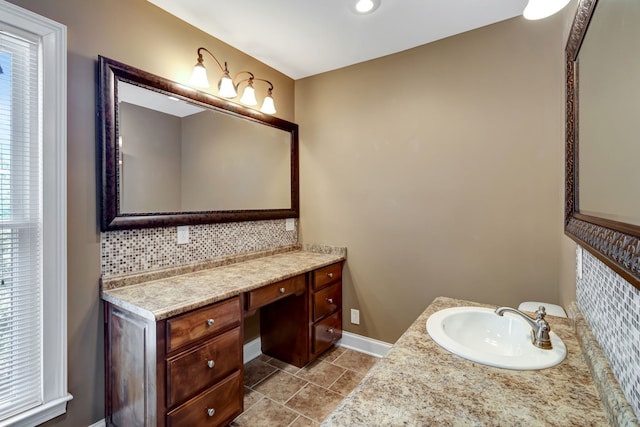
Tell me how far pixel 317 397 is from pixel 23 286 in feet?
5.77

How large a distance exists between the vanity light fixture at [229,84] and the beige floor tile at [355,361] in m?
2.17

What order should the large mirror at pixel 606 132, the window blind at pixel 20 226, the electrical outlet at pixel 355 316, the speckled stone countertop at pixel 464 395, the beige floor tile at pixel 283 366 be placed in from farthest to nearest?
1. the electrical outlet at pixel 355 316
2. the beige floor tile at pixel 283 366
3. the window blind at pixel 20 226
4. the speckled stone countertop at pixel 464 395
5. the large mirror at pixel 606 132

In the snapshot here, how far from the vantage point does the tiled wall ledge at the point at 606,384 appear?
624 mm

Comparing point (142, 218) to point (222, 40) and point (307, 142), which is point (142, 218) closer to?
point (222, 40)

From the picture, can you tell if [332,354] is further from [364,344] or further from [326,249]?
[326,249]

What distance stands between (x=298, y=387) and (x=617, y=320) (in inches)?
75.9

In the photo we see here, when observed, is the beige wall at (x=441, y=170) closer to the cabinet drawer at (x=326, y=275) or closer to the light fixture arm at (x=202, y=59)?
the cabinet drawer at (x=326, y=275)

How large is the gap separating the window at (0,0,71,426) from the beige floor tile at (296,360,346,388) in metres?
1.44

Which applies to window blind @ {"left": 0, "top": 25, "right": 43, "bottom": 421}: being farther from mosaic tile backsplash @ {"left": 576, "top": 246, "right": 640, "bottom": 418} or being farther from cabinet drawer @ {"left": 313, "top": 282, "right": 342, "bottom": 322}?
mosaic tile backsplash @ {"left": 576, "top": 246, "right": 640, "bottom": 418}

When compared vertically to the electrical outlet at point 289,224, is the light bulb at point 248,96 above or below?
above

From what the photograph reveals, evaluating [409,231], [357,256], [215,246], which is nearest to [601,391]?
[409,231]

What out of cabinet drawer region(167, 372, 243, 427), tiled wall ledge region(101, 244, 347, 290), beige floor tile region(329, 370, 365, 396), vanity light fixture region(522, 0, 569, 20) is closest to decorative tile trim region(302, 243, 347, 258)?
tiled wall ledge region(101, 244, 347, 290)

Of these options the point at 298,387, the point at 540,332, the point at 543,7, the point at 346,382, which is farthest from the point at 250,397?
the point at 543,7

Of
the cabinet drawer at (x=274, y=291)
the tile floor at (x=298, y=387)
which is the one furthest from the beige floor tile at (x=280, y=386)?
the cabinet drawer at (x=274, y=291)
